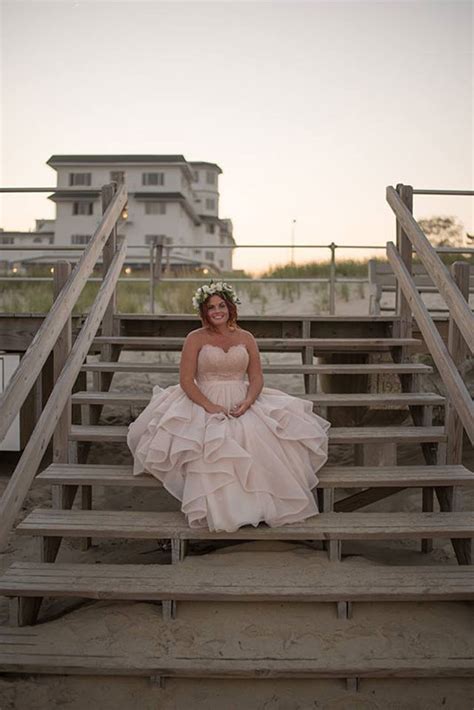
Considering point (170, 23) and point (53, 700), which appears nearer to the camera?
point (53, 700)

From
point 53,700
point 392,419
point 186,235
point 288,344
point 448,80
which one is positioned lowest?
point 53,700

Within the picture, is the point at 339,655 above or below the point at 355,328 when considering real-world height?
below

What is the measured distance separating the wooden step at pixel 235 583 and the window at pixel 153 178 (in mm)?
37626

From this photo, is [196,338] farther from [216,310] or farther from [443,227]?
[443,227]

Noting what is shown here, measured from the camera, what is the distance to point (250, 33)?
9.81 meters

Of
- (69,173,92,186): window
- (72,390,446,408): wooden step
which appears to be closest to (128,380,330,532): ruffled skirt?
(72,390,446,408): wooden step

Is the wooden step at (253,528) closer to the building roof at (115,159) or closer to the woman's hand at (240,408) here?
the woman's hand at (240,408)

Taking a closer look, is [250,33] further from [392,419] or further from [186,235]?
[186,235]

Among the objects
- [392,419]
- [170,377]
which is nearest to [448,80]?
[392,419]

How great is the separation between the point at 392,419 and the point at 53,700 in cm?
563

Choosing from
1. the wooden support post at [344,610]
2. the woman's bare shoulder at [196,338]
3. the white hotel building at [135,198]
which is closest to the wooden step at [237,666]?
the wooden support post at [344,610]

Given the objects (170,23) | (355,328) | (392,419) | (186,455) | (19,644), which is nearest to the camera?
(19,644)

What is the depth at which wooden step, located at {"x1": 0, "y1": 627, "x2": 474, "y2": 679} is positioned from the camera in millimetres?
2693

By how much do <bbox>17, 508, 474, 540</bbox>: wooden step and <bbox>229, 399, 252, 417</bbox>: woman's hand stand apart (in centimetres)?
69
